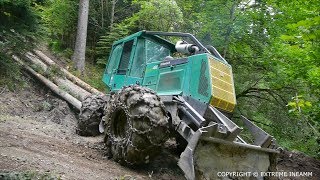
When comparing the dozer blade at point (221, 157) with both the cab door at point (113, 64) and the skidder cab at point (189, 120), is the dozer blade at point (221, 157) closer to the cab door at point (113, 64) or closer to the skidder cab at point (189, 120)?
the skidder cab at point (189, 120)

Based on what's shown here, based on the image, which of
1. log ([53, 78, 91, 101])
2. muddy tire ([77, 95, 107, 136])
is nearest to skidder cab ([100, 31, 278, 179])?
muddy tire ([77, 95, 107, 136])

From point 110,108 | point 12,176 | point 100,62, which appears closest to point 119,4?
point 100,62

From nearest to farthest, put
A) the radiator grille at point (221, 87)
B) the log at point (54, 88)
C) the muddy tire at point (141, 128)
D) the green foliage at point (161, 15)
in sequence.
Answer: the muddy tire at point (141, 128) < the radiator grille at point (221, 87) < the log at point (54, 88) < the green foliage at point (161, 15)

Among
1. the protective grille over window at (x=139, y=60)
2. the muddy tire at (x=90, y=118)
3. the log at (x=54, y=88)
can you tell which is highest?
the protective grille over window at (x=139, y=60)

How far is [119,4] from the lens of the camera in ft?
48.2

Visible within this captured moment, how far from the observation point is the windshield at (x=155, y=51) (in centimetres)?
619

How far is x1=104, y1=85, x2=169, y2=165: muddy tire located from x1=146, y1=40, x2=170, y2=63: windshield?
1379 millimetres

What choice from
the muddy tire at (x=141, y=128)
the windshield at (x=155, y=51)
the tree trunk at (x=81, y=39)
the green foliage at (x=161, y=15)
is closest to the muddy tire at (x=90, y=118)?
the windshield at (x=155, y=51)

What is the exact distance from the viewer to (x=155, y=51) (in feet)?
20.7

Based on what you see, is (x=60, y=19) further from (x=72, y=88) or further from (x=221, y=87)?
(x=221, y=87)

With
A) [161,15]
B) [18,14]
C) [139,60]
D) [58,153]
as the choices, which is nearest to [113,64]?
[139,60]

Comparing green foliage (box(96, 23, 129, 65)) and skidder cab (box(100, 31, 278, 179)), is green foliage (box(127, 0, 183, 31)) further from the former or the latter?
skidder cab (box(100, 31, 278, 179))

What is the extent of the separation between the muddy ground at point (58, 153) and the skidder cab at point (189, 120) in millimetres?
387

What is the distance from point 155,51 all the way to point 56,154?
2733 mm
